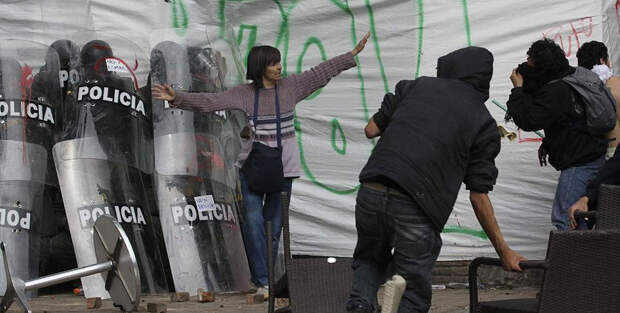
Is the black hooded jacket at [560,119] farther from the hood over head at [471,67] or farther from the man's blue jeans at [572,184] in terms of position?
the hood over head at [471,67]

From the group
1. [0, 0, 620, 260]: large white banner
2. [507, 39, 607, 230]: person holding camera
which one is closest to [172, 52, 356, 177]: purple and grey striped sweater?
[0, 0, 620, 260]: large white banner

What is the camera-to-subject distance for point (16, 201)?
7.84 m

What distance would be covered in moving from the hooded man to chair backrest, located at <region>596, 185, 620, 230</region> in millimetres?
782

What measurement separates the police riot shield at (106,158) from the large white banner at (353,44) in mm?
473

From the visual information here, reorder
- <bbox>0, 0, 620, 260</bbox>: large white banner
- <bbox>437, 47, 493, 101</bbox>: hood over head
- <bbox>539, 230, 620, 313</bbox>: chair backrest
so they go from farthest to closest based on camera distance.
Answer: <bbox>0, 0, 620, 260</bbox>: large white banner, <bbox>437, 47, 493, 101</bbox>: hood over head, <bbox>539, 230, 620, 313</bbox>: chair backrest

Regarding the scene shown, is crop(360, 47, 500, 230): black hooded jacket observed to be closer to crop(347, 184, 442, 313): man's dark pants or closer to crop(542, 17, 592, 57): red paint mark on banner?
crop(347, 184, 442, 313): man's dark pants

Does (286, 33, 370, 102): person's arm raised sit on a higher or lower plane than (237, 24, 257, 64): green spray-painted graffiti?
lower

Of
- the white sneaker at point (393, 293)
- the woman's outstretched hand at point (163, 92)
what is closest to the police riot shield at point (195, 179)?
the woman's outstretched hand at point (163, 92)

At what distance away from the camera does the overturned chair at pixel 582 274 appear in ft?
14.3

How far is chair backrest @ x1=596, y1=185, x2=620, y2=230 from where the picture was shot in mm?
5465

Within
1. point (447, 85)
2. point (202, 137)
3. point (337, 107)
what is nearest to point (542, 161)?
point (337, 107)

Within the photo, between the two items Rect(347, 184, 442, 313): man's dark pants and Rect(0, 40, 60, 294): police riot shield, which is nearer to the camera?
Rect(347, 184, 442, 313): man's dark pants

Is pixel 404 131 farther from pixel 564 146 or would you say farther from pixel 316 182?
pixel 316 182

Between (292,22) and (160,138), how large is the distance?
4.56ft
